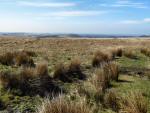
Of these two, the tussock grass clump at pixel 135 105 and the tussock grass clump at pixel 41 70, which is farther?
the tussock grass clump at pixel 41 70

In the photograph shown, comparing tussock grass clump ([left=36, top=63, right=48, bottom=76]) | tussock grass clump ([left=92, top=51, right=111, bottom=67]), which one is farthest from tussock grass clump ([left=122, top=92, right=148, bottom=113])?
tussock grass clump ([left=92, top=51, right=111, bottom=67])

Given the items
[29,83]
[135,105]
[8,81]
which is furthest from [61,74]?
[135,105]

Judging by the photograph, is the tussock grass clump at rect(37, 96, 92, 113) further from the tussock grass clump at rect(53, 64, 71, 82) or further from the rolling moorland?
the tussock grass clump at rect(53, 64, 71, 82)

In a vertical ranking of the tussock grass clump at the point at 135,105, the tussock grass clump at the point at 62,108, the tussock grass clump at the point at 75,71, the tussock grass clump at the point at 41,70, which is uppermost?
the tussock grass clump at the point at 62,108

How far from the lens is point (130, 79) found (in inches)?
462

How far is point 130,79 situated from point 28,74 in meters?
3.46

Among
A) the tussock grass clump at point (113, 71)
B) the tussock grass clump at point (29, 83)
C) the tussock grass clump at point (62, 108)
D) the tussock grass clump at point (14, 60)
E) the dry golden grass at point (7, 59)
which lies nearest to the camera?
the tussock grass clump at point (62, 108)

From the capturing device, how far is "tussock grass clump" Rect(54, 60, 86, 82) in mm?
11666

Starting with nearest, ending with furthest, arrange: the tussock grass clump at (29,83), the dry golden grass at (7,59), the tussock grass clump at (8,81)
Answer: the tussock grass clump at (29,83)
the tussock grass clump at (8,81)
the dry golden grass at (7,59)

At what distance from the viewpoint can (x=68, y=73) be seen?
1259cm

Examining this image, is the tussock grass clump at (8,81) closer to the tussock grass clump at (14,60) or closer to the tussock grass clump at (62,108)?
the tussock grass clump at (62,108)

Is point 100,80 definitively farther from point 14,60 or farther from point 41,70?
point 14,60

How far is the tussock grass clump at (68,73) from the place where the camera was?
38.3 feet

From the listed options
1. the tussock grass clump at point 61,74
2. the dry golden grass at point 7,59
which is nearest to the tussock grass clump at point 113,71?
the tussock grass clump at point 61,74
